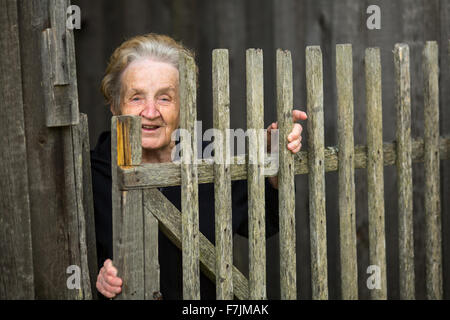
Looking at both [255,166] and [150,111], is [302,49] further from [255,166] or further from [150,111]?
[255,166]

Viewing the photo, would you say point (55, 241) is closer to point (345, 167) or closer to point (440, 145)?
point (345, 167)

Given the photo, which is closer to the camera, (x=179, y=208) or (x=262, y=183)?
(x=262, y=183)

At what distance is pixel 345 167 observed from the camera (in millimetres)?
2381

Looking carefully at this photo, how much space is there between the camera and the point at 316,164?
2.29 meters

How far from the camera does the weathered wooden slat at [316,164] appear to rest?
2.28 m

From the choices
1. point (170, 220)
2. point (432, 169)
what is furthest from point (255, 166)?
point (432, 169)

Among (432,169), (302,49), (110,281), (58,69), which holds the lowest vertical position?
(110,281)

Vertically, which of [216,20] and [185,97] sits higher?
[216,20]

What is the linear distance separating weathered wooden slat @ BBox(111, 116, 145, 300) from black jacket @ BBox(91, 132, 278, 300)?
52cm

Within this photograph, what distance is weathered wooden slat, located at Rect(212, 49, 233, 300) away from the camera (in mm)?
2053

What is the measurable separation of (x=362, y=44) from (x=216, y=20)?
4.58 feet

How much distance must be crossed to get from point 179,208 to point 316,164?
643mm

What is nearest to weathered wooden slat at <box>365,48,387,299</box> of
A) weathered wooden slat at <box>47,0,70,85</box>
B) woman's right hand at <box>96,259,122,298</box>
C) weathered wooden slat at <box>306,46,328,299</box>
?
weathered wooden slat at <box>306,46,328,299</box>
